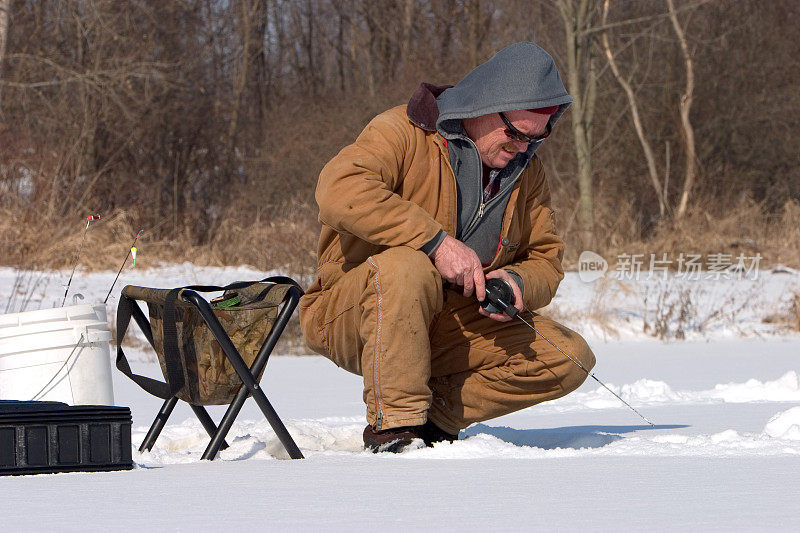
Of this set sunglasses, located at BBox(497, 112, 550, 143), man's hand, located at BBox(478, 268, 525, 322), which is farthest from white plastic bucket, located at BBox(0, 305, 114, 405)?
sunglasses, located at BBox(497, 112, 550, 143)

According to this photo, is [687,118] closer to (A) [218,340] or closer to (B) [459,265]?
(B) [459,265]

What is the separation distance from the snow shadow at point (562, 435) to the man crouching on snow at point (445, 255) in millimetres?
235

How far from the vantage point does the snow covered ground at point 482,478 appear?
2283 millimetres

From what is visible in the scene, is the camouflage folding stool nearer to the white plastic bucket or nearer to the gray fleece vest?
the white plastic bucket

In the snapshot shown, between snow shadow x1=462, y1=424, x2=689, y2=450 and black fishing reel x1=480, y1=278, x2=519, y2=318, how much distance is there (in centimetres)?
61

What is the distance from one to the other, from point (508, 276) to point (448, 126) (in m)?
0.52

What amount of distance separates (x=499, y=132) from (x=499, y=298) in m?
0.54

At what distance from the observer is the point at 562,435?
4.11m

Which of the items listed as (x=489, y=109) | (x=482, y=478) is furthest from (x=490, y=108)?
(x=482, y=478)

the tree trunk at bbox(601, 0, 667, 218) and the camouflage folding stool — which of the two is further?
the tree trunk at bbox(601, 0, 667, 218)

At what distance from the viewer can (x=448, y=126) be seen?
3590 millimetres

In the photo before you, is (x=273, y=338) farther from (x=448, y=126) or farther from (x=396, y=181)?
(x=448, y=126)

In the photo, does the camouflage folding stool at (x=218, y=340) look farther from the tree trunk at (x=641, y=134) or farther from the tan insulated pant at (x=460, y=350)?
the tree trunk at (x=641, y=134)

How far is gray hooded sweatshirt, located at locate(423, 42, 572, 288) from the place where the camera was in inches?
137
